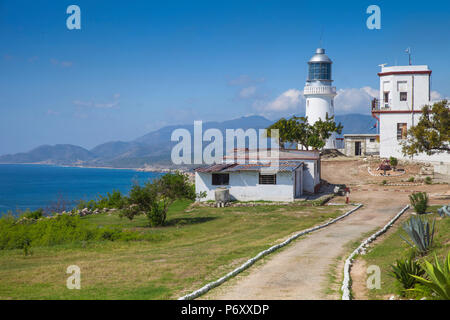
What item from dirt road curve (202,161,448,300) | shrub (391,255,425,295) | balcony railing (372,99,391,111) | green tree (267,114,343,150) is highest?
balcony railing (372,99,391,111)

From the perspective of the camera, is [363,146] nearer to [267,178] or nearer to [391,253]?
[267,178]

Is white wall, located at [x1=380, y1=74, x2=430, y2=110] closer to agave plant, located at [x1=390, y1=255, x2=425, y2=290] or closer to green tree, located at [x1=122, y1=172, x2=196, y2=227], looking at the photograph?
green tree, located at [x1=122, y1=172, x2=196, y2=227]

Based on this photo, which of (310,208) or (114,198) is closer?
(310,208)

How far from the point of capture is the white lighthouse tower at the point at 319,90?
2306 inches

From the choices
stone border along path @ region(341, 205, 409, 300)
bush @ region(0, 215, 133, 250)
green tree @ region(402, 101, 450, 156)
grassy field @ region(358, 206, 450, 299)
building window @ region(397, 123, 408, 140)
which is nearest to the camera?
stone border along path @ region(341, 205, 409, 300)

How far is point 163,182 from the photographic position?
25797 millimetres

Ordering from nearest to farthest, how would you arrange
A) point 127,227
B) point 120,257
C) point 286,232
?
1. point 120,257
2. point 286,232
3. point 127,227

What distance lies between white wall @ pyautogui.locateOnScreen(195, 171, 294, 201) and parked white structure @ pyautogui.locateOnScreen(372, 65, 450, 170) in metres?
20.5

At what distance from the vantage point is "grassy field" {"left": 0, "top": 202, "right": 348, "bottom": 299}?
1124 centimetres

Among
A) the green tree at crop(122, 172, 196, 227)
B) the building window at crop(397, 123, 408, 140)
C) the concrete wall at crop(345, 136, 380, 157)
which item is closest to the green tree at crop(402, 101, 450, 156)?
the green tree at crop(122, 172, 196, 227)
